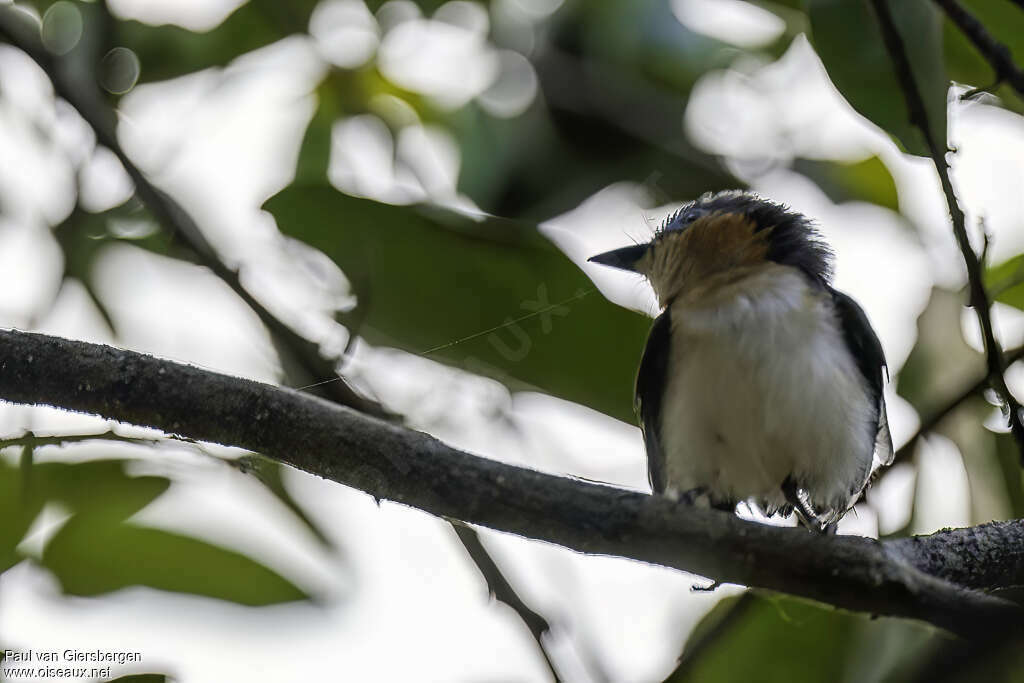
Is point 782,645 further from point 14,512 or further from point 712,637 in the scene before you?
point 14,512

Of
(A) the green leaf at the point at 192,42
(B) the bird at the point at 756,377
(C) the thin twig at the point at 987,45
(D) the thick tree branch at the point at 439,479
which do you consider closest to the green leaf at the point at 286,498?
(B) the bird at the point at 756,377

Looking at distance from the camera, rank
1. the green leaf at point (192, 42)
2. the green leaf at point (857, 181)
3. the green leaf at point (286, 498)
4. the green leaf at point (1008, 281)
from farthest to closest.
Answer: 1. the green leaf at point (192, 42)
2. the green leaf at point (857, 181)
3. the green leaf at point (286, 498)
4. the green leaf at point (1008, 281)

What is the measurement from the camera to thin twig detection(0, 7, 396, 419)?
5.27 feet

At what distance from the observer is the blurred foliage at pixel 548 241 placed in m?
1.51

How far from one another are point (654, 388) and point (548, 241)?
11.8 inches

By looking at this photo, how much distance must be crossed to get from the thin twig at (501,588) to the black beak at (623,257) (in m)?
0.46

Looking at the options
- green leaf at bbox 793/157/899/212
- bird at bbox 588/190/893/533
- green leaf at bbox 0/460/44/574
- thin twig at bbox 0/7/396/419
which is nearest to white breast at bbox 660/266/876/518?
bird at bbox 588/190/893/533

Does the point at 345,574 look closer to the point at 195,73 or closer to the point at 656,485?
the point at 656,485

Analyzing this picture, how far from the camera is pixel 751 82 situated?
2166 mm

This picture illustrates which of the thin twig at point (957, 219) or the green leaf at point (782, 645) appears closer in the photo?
the thin twig at point (957, 219)

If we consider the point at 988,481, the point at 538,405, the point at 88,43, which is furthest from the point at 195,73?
the point at 988,481

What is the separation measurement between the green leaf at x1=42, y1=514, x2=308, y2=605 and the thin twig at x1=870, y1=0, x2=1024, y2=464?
1.07 m

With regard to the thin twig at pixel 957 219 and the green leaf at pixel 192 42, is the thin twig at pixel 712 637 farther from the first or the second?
the green leaf at pixel 192 42

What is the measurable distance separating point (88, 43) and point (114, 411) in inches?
50.1
